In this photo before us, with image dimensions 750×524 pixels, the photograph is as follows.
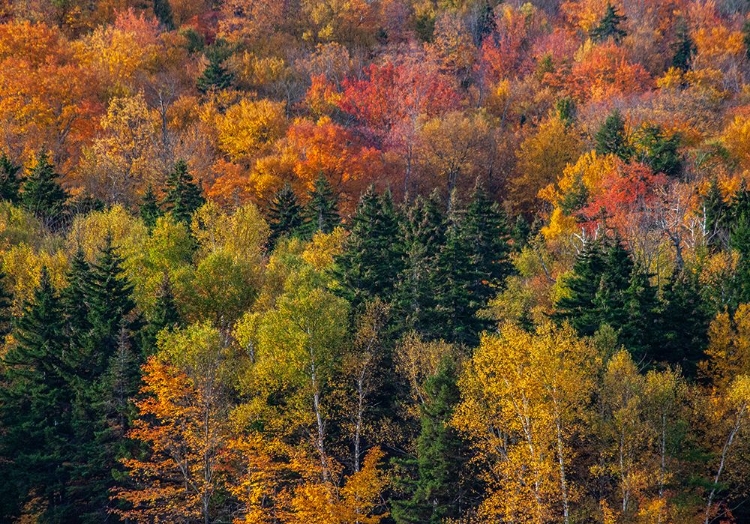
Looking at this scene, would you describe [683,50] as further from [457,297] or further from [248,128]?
[457,297]

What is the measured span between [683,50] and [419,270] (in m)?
69.2

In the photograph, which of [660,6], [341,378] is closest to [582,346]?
[341,378]

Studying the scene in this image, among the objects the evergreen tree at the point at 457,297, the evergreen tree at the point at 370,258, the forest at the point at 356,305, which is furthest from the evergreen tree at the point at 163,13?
the evergreen tree at the point at 457,297

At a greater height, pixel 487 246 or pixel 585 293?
pixel 585 293

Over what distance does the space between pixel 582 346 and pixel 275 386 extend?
606 inches

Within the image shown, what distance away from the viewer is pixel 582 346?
148ft

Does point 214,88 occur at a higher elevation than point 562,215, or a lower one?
higher

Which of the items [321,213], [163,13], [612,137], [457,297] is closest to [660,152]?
[612,137]

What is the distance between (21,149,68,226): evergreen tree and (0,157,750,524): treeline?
650cm

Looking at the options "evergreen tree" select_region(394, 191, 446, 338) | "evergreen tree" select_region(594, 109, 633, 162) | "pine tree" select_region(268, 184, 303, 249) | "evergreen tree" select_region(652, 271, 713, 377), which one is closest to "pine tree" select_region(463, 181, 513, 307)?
"evergreen tree" select_region(394, 191, 446, 338)

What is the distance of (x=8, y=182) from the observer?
70.8 m

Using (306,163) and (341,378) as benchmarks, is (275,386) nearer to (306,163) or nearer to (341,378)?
(341,378)

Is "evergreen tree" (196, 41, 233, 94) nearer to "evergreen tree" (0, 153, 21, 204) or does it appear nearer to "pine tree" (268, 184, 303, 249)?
"pine tree" (268, 184, 303, 249)

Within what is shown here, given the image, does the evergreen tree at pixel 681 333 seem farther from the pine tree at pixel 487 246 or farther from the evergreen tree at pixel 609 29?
the evergreen tree at pixel 609 29
